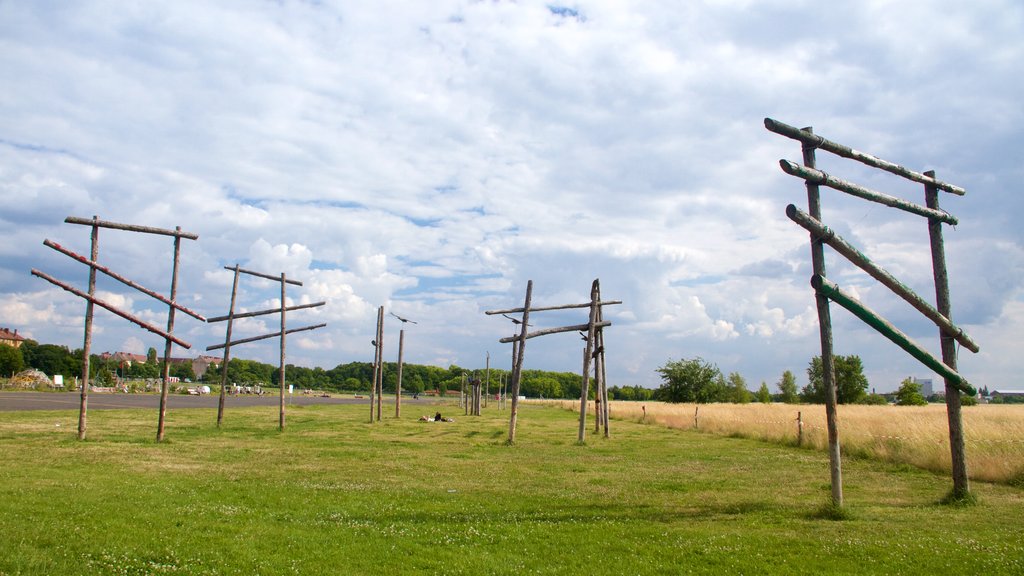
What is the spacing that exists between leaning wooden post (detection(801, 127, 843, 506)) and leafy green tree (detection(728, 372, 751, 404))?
8636cm

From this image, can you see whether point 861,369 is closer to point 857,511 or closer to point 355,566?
point 857,511

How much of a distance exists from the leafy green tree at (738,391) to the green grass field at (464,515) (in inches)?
3153

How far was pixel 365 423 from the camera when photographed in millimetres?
31750

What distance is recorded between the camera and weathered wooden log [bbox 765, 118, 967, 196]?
35.9ft

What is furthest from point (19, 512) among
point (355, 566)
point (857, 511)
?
point (857, 511)

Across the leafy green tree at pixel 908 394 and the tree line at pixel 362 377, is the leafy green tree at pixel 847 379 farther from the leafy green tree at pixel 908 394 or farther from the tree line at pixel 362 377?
the tree line at pixel 362 377

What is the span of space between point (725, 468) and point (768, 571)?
32.9 ft

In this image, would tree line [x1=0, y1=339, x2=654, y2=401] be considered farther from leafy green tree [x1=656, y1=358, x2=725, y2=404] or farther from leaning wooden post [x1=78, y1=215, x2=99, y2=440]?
leaning wooden post [x1=78, y1=215, x2=99, y2=440]

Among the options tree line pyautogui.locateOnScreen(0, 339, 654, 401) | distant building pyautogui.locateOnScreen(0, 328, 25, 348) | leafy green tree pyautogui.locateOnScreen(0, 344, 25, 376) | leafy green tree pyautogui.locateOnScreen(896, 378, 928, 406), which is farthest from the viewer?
tree line pyautogui.locateOnScreen(0, 339, 654, 401)

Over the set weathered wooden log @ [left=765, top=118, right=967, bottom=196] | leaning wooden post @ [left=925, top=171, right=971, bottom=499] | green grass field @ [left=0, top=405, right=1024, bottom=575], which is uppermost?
weathered wooden log @ [left=765, top=118, right=967, bottom=196]

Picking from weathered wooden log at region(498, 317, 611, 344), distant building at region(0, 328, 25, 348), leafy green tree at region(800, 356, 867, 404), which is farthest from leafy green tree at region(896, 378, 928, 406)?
distant building at region(0, 328, 25, 348)

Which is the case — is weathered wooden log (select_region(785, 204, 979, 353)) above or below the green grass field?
above

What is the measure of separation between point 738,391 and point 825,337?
90384 millimetres

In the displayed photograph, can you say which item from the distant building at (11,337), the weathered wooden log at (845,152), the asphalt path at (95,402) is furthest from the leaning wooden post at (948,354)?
the distant building at (11,337)
